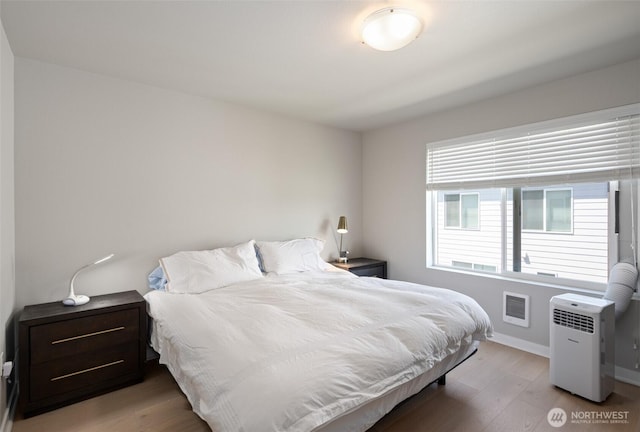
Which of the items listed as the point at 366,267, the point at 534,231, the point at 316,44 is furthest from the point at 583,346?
the point at 316,44

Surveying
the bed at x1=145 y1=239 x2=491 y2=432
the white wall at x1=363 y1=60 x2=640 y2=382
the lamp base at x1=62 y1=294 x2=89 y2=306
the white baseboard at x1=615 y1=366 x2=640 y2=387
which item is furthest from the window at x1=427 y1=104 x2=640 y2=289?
the lamp base at x1=62 y1=294 x2=89 y2=306

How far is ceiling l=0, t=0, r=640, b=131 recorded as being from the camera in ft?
5.89

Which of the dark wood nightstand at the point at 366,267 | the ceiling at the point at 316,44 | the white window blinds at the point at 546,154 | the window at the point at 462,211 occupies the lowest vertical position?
the dark wood nightstand at the point at 366,267

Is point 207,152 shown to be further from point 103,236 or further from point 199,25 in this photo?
point 199,25

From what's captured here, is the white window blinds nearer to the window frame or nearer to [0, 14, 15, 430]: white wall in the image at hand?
the window frame

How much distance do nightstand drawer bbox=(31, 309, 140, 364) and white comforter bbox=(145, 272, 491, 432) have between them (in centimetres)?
22

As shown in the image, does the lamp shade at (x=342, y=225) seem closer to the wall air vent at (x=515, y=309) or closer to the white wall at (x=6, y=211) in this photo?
the wall air vent at (x=515, y=309)

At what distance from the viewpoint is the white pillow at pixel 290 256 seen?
3.25 m

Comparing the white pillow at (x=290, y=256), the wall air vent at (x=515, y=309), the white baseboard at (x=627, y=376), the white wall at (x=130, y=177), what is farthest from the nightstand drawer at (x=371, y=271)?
the white baseboard at (x=627, y=376)

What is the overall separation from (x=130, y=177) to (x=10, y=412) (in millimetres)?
1817

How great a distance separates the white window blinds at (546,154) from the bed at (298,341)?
1588 millimetres

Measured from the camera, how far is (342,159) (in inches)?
175

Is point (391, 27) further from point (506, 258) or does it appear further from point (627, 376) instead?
point (627, 376)

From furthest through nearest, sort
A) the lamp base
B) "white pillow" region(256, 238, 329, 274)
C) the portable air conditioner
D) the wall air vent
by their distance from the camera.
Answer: "white pillow" region(256, 238, 329, 274) → the wall air vent → the lamp base → the portable air conditioner
